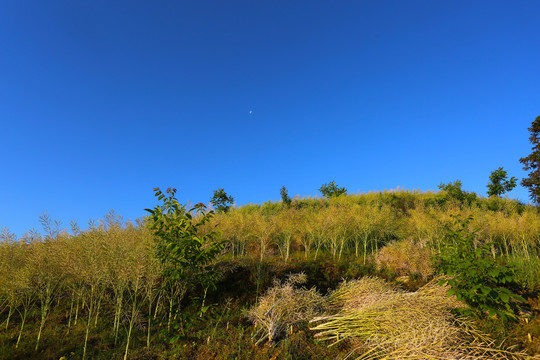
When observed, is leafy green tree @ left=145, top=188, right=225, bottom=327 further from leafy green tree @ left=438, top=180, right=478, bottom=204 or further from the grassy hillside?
leafy green tree @ left=438, top=180, right=478, bottom=204

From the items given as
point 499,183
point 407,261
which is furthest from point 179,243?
point 499,183

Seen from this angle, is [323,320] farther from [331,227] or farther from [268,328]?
[331,227]

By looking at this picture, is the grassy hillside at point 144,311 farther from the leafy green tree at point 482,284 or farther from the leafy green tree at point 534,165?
the leafy green tree at point 534,165

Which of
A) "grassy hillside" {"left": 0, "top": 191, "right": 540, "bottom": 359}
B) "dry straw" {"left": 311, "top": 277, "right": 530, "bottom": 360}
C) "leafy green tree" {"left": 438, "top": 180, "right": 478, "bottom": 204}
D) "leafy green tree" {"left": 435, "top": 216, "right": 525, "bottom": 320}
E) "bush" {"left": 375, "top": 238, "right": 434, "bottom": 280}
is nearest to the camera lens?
"dry straw" {"left": 311, "top": 277, "right": 530, "bottom": 360}

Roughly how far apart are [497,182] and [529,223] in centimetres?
2563

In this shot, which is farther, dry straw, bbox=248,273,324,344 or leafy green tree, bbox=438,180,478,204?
leafy green tree, bbox=438,180,478,204

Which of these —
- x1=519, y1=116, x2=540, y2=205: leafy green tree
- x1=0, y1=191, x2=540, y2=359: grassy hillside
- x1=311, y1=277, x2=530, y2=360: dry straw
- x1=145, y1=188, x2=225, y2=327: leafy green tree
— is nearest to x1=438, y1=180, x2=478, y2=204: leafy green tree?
x1=519, y1=116, x2=540, y2=205: leafy green tree

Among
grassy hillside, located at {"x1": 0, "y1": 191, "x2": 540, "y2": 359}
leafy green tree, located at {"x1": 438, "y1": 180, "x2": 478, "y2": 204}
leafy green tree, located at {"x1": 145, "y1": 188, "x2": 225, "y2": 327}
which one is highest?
leafy green tree, located at {"x1": 438, "y1": 180, "x2": 478, "y2": 204}

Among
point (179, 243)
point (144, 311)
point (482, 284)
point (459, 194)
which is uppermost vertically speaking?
point (459, 194)

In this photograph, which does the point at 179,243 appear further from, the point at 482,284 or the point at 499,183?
the point at 499,183

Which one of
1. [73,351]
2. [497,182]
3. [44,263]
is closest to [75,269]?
[44,263]

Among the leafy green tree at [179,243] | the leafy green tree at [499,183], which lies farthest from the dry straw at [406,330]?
the leafy green tree at [499,183]

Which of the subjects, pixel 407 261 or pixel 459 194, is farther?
pixel 459 194

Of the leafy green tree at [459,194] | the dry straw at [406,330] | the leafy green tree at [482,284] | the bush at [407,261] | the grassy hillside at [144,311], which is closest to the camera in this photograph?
the dry straw at [406,330]
